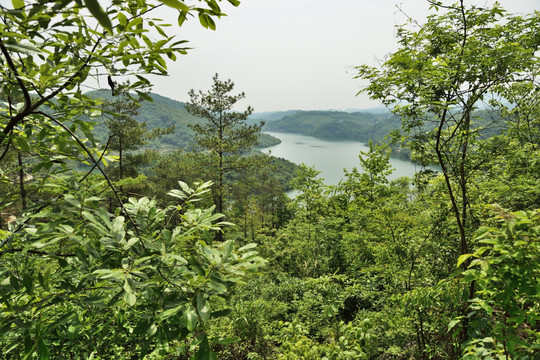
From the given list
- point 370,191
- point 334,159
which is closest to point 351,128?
point 334,159

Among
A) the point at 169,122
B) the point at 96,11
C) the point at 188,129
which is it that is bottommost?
the point at 96,11

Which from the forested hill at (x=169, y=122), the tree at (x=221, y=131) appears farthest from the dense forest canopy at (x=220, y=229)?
the forested hill at (x=169, y=122)

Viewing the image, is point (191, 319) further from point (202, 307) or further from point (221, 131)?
point (221, 131)

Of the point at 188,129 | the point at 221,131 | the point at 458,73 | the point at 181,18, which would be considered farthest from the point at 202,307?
the point at 188,129

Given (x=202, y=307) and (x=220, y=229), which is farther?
(x=220, y=229)

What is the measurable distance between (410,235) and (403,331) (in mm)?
1617

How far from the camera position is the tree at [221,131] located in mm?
15961

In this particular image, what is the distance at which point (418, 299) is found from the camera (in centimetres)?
219

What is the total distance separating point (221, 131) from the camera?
56.3 feet

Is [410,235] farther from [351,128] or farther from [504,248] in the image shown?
[351,128]

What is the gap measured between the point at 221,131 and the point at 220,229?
54.2ft

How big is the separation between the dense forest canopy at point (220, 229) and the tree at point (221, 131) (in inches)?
390

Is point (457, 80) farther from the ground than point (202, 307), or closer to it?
farther from the ground

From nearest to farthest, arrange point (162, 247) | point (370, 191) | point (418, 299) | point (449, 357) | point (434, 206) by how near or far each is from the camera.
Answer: point (162, 247) < point (418, 299) < point (449, 357) < point (434, 206) < point (370, 191)
